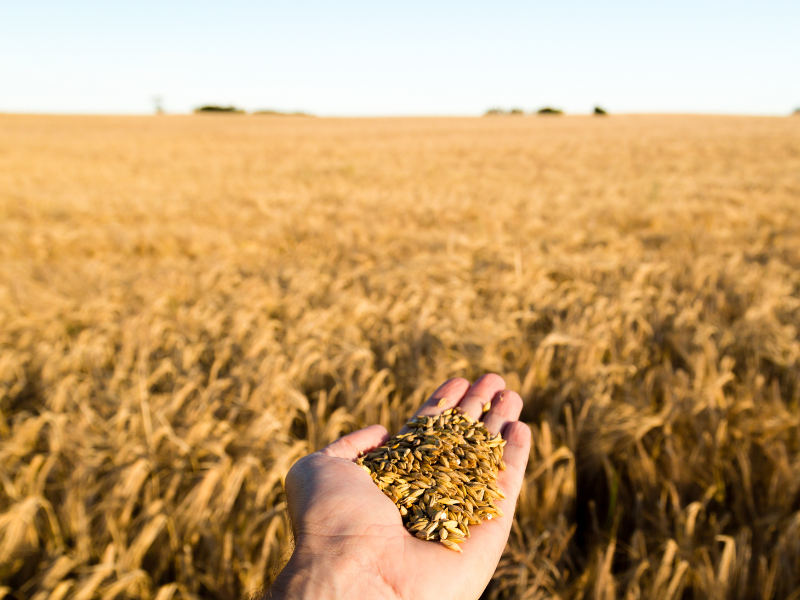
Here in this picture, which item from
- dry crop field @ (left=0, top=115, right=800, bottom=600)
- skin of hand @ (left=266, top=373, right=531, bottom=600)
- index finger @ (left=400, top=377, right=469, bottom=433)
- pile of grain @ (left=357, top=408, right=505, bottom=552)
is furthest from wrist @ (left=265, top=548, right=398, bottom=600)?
index finger @ (left=400, top=377, right=469, bottom=433)

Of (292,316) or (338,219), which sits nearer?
(292,316)

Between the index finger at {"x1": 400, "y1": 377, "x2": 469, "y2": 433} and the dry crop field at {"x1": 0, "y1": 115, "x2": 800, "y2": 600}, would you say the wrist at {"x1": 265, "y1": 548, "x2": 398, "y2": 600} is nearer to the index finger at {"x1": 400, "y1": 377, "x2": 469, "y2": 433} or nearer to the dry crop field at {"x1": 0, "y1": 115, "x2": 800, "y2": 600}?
the dry crop field at {"x1": 0, "y1": 115, "x2": 800, "y2": 600}

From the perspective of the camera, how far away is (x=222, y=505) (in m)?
1.97

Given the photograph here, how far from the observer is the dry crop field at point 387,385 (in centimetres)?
185

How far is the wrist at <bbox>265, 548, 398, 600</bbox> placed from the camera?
1.14 metres

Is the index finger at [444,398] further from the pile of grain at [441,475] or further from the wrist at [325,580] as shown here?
the wrist at [325,580]

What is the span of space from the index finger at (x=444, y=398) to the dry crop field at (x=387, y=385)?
460mm

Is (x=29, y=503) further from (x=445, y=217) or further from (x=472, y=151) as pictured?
(x=472, y=151)

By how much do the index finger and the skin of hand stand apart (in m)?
0.49

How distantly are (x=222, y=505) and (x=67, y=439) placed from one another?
0.93m

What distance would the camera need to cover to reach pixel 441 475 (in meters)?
1.67

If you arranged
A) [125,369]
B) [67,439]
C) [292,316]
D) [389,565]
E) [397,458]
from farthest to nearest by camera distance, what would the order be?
1. [292,316]
2. [125,369]
3. [67,439]
4. [397,458]
5. [389,565]

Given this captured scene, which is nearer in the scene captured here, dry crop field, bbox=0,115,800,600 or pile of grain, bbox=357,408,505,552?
pile of grain, bbox=357,408,505,552

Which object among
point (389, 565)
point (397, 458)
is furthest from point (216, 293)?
point (389, 565)
